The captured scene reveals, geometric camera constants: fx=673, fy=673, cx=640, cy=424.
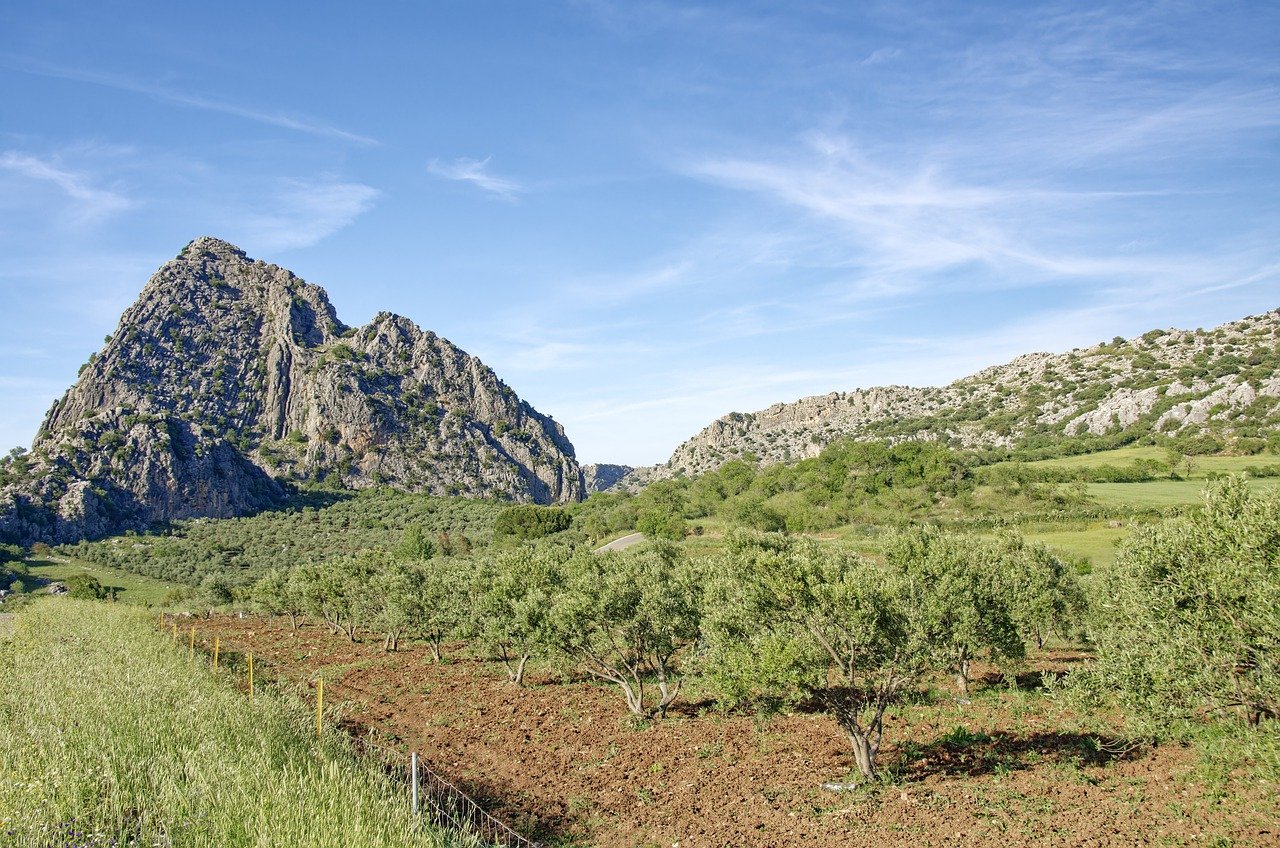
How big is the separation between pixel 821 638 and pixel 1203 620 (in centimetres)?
815

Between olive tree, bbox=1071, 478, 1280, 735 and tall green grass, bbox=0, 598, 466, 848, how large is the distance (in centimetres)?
1437

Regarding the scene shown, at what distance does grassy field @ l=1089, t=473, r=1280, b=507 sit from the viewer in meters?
69.4

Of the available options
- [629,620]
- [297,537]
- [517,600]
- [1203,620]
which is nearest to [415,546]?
[297,537]

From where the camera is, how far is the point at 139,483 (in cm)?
13038

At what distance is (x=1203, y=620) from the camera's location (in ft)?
46.2

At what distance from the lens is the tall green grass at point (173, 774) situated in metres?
8.48

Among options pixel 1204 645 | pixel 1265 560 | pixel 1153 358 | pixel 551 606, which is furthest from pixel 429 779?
pixel 1153 358

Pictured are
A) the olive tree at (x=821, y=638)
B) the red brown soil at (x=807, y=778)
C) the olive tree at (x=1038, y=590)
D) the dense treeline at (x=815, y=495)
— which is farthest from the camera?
the dense treeline at (x=815, y=495)

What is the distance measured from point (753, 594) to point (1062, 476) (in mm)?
90953

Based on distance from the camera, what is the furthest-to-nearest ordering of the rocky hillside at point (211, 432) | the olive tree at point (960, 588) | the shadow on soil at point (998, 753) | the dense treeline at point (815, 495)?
the rocky hillside at point (211, 432), the dense treeline at point (815, 495), the olive tree at point (960, 588), the shadow on soil at point (998, 753)

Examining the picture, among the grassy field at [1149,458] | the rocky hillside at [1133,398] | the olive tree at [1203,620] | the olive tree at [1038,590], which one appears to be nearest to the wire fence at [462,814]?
the olive tree at [1203,620]

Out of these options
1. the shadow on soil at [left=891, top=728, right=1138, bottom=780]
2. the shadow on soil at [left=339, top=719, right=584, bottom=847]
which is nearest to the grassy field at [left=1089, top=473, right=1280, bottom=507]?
the shadow on soil at [left=891, top=728, right=1138, bottom=780]

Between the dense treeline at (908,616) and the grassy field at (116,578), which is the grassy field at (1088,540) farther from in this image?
the grassy field at (116,578)

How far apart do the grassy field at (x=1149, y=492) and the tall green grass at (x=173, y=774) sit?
78.6 meters
